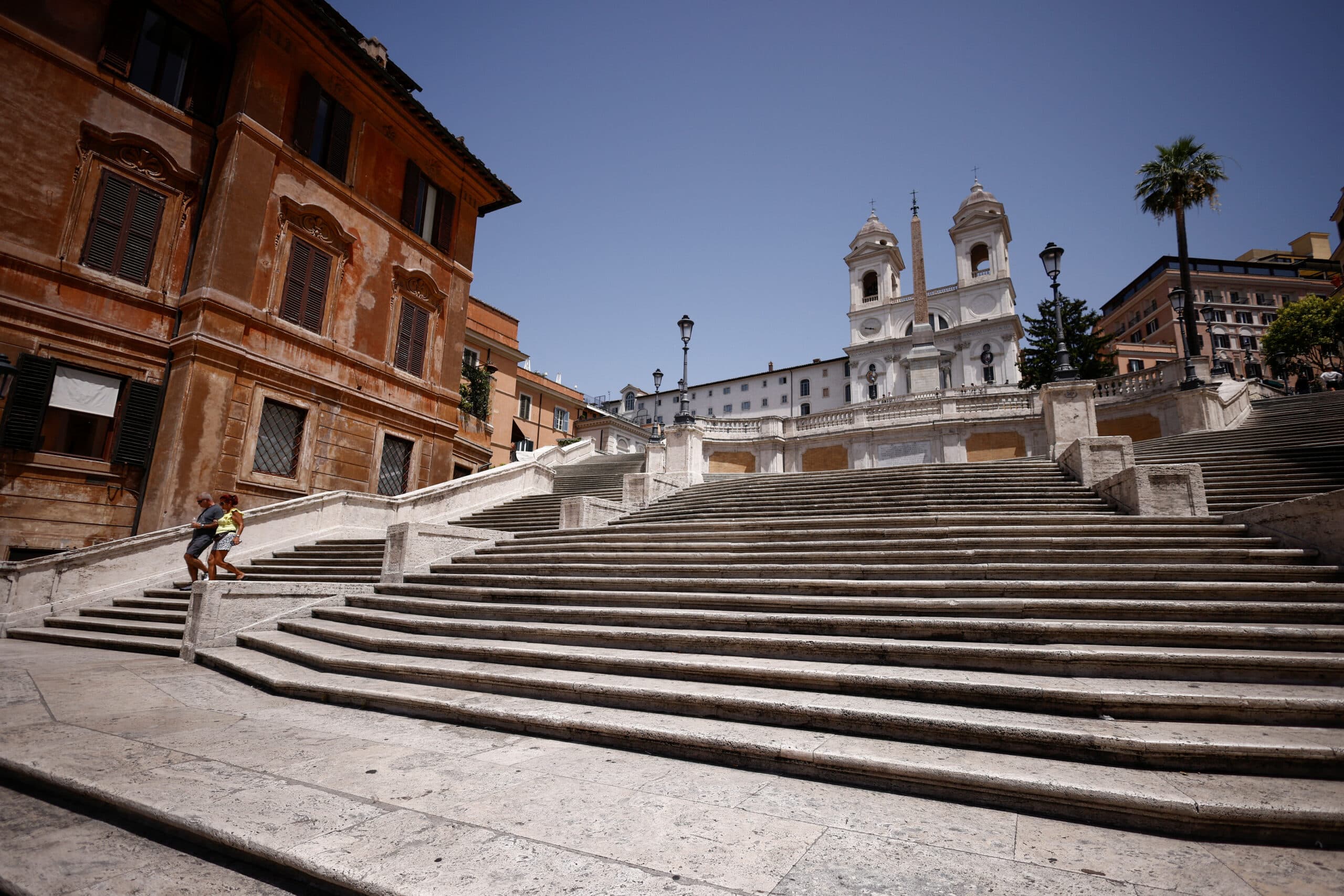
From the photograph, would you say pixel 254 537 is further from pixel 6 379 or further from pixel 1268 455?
pixel 1268 455

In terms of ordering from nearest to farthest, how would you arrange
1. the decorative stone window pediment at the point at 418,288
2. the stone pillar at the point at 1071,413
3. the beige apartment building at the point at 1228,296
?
the stone pillar at the point at 1071,413, the decorative stone window pediment at the point at 418,288, the beige apartment building at the point at 1228,296

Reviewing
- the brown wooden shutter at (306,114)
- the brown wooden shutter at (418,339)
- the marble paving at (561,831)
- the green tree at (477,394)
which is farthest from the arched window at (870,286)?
the marble paving at (561,831)

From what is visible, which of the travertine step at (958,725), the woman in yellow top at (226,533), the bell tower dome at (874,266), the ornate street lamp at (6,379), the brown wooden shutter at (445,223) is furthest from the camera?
the bell tower dome at (874,266)

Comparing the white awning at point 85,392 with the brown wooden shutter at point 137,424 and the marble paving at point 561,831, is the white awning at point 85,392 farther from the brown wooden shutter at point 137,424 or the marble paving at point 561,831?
the marble paving at point 561,831

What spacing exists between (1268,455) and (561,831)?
1447 cm

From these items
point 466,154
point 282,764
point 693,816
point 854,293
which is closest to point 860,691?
point 693,816

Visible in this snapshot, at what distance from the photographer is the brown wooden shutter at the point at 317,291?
1608 centimetres

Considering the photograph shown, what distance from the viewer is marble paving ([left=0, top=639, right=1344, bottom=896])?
2564mm

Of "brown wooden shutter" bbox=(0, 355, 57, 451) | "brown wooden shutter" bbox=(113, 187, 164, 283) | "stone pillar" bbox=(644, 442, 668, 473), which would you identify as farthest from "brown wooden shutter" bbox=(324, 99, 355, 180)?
"stone pillar" bbox=(644, 442, 668, 473)

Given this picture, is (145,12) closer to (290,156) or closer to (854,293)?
(290,156)

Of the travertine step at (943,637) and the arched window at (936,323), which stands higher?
the arched window at (936,323)

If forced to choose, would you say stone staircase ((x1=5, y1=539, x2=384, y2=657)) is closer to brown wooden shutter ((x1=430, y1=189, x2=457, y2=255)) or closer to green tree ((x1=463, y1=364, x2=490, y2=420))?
brown wooden shutter ((x1=430, y1=189, x2=457, y2=255))

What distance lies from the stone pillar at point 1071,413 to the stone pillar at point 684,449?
9716 mm

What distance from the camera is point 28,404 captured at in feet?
37.0
